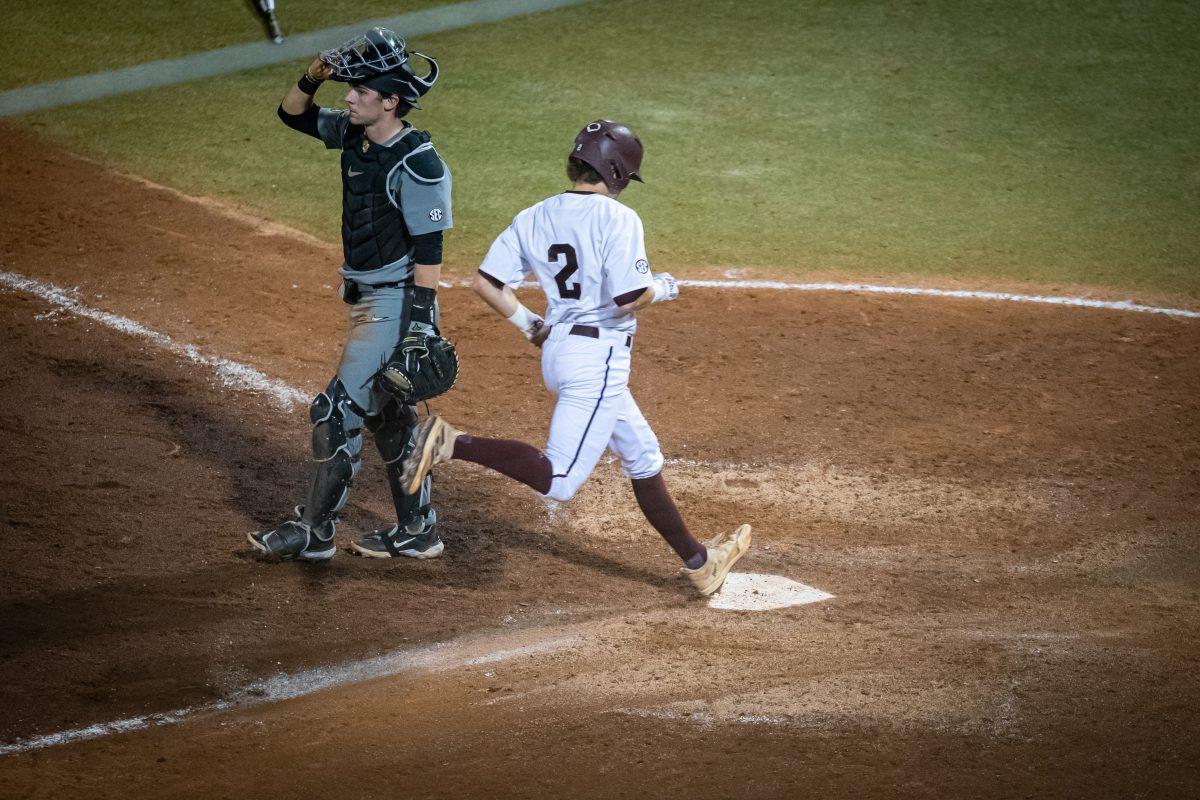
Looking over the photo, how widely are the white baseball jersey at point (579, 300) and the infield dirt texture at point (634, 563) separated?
0.77 m

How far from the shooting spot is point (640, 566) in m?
5.64

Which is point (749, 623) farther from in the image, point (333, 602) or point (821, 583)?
point (333, 602)

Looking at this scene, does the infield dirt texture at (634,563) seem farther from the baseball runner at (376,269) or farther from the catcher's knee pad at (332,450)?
the baseball runner at (376,269)

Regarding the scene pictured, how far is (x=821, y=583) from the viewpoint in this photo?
215 inches

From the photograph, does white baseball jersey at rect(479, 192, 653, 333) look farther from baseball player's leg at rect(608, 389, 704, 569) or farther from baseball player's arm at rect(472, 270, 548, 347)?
baseball player's leg at rect(608, 389, 704, 569)

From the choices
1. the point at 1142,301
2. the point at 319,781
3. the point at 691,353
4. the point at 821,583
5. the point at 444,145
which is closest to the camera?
the point at 319,781

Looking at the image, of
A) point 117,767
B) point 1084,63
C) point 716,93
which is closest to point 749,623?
point 117,767

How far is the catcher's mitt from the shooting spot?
4.94 m

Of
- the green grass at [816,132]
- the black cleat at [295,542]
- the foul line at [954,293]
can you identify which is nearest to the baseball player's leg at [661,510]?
the black cleat at [295,542]

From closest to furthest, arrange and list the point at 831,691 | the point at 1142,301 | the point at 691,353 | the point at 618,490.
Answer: the point at 831,691
the point at 618,490
the point at 691,353
the point at 1142,301

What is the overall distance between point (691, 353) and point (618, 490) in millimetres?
1577

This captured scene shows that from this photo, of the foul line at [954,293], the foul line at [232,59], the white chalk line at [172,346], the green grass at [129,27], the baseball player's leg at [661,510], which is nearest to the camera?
the baseball player's leg at [661,510]

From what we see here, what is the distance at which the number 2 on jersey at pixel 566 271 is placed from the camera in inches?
189

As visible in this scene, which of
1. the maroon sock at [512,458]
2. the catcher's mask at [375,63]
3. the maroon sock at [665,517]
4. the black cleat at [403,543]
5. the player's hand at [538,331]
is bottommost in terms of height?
the black cleat at [403,543]
